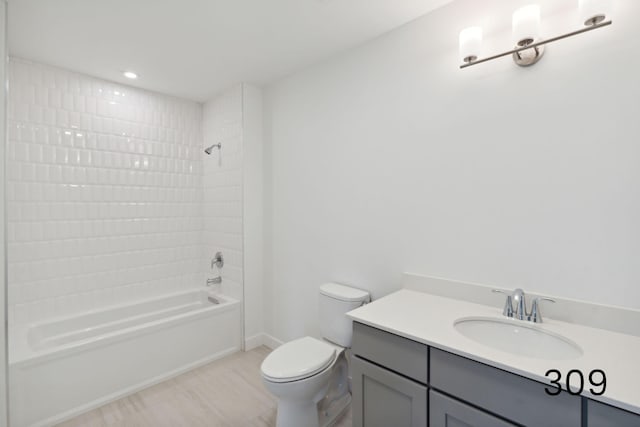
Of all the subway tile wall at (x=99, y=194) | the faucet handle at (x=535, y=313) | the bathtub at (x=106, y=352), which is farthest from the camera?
the subway tile wall at (x=99, y=194)

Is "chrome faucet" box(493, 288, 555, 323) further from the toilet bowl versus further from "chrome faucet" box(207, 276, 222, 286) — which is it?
"chrome faucet" box(207, 276, 222, 286)

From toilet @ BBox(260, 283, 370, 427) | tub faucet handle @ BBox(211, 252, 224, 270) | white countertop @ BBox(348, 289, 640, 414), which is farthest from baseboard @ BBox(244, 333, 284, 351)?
white countertop @ BBox(348, 289, 640, 414)

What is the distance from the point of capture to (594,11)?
1.17 metres

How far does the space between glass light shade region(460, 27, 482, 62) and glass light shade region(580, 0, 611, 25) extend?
15.5 inches

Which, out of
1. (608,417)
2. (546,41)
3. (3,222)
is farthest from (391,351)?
(3,222)

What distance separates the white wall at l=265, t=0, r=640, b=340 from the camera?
128cm

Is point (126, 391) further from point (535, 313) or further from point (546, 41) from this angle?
point (546, 41)

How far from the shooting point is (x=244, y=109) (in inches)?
113

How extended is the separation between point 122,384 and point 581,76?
3337 mm

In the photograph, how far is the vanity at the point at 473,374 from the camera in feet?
2.98

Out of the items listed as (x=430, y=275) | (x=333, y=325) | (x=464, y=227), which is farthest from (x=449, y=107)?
(x=333, y=325)

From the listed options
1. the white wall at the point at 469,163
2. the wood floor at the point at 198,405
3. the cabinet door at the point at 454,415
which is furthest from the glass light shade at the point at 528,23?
the wood floor at the point at 198,405

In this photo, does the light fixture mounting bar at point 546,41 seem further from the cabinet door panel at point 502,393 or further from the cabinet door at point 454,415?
the cabinet door at point 454,415

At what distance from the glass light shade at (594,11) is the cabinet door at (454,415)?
5.10ft
